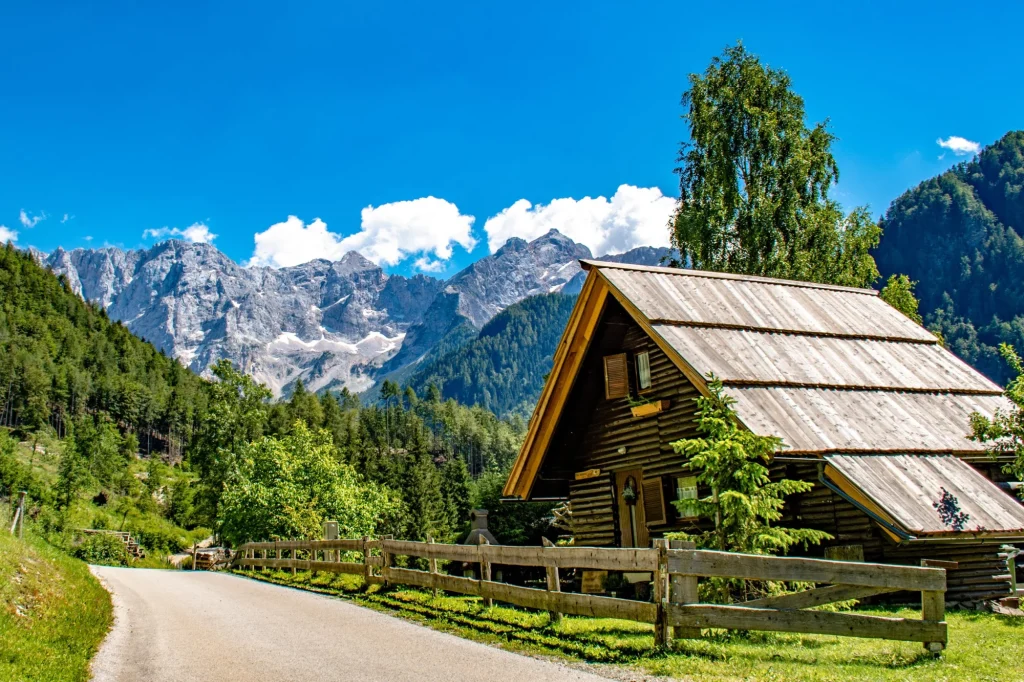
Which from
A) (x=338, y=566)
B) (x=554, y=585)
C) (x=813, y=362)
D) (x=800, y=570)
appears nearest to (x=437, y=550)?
(x=554, y=585)

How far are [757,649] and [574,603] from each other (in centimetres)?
261

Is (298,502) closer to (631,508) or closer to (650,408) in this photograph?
(631,508)

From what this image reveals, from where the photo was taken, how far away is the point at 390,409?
188625 millimetres

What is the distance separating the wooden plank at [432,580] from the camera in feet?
46.4

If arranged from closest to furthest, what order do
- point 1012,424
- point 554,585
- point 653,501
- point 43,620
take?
point 43,620 → point 554,585 → point 1012,424 → point 653,501

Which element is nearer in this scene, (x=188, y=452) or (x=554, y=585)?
(x=554, y=585)

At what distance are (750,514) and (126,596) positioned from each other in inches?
604

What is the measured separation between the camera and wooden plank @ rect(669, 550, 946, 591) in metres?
9.45

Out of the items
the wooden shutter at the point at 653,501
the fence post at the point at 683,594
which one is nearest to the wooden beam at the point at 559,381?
the wooden shutter at the point at 653,501

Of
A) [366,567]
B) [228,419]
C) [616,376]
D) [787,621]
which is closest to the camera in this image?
[787,621]

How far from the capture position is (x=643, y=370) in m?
19.0

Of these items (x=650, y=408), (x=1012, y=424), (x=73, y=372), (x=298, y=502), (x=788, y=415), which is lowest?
(x=298, y=502)

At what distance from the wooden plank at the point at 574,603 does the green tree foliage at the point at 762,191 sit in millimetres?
21366

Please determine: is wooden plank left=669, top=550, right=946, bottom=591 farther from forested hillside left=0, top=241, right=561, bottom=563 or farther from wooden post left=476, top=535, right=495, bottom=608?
forested hillside left=0, top=241, right=561, bottom=563
